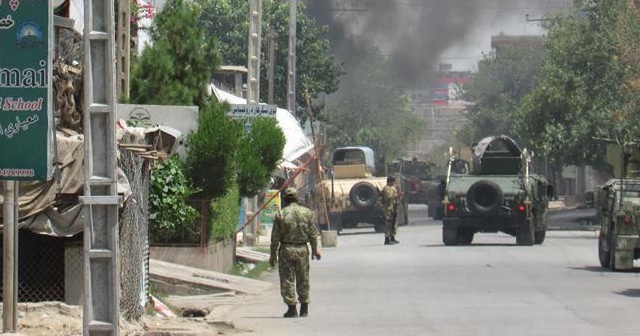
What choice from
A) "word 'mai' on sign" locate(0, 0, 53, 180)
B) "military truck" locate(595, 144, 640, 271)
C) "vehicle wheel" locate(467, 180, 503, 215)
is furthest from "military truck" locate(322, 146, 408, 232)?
"word 'mai' on sign" locate(0, 0, 53, 180)

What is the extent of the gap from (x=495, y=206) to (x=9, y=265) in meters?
22.4

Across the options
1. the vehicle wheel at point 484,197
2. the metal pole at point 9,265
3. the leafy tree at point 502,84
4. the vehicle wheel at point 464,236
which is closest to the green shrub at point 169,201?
the metal pole at point 9,265

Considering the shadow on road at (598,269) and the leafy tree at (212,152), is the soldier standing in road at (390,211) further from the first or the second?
the leafy tree at (212,152)

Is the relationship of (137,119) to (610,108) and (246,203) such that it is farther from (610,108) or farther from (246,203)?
(610,108)

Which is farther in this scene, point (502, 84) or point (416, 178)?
point (502, 84)

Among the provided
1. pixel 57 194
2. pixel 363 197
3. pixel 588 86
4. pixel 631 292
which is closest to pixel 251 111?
pixel 631 292

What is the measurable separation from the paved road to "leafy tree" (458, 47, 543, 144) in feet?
219

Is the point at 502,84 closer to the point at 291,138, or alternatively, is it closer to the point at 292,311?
the point at 291,138

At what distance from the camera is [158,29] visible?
2578 centimetres

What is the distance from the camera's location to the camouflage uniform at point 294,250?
17266 mm

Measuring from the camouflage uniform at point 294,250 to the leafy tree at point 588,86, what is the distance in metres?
24.3

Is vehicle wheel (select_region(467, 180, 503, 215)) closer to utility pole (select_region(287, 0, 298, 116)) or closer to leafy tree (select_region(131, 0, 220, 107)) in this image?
utility pole (select_region(287, 0, 298, 116))

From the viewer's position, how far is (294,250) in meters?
17.3

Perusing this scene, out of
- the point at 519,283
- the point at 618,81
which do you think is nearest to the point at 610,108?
the point at 618,81
